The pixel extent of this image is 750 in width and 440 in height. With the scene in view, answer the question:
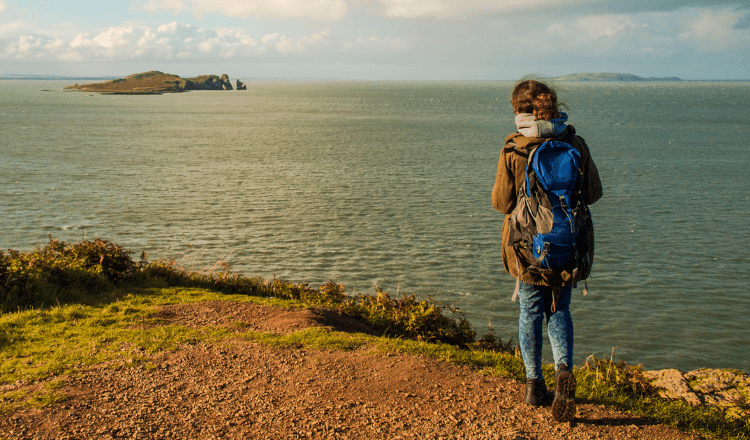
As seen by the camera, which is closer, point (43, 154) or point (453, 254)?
point (453, 254)

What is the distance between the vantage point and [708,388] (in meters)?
6.20

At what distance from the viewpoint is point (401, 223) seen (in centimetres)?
2642

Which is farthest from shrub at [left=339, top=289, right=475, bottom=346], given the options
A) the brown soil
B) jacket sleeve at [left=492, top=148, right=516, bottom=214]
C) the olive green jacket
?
jacket sleeve at [left=492, top=148, right=516, bottom=214]

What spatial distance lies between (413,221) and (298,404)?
21441 mm

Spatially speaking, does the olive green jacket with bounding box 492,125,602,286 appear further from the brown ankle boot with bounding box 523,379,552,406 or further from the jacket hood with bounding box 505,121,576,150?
the brown ankle boot with bounding box 523,379,552,406

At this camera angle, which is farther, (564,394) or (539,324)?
(539,324)

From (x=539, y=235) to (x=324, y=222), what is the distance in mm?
22230

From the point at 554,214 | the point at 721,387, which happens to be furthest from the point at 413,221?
the point at 554,214

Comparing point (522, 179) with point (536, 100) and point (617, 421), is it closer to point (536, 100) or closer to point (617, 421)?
point (536, 100)

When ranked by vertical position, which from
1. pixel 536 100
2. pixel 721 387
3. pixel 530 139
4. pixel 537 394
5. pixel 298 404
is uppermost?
pixel 536 100

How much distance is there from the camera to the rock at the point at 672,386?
5.96 meters

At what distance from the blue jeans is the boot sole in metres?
0.15

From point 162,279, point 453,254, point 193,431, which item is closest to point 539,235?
point 193,431

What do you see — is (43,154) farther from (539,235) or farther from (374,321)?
(539,235)
